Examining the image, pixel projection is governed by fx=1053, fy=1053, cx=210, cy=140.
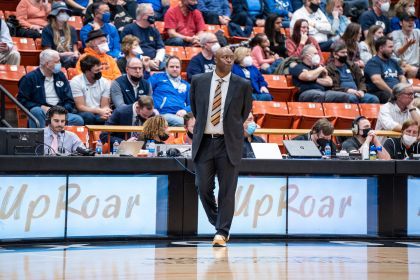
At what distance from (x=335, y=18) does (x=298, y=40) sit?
209cm

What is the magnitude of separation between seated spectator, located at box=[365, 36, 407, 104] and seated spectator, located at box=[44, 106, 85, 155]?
7347mm

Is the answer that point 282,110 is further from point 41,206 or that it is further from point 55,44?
point 41,206

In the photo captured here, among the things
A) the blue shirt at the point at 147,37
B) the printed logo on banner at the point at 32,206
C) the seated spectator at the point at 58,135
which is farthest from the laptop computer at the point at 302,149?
the blue shirt at the point at 147,37

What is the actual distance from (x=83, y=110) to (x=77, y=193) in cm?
336

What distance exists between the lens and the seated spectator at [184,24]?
1791 cm

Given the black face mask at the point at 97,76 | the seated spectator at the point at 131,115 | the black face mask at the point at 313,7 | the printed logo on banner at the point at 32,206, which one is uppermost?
the black face mask at the point at 313,7

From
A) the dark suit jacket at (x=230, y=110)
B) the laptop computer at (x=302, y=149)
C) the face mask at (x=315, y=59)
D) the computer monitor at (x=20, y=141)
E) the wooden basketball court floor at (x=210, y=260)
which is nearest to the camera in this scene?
the wooden basketball court floor at (x=210, y=260)

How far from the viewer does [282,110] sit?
1645 cm

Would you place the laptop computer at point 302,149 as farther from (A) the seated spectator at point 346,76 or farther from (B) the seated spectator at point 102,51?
(A) the seated spectator at point 346,76

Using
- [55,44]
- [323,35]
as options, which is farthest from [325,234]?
[323,35]

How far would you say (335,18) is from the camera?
20.2 metres

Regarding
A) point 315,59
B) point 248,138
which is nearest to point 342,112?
point 315,59

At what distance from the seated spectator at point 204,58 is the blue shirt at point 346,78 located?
2.69m

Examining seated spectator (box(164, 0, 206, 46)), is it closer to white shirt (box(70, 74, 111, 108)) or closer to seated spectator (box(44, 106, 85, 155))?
white shirt (box(70, 74, 111, 108))
